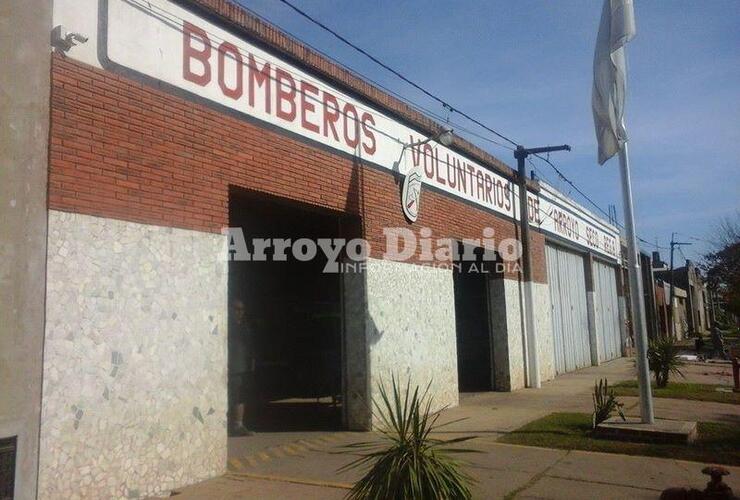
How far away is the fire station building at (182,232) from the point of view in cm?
523

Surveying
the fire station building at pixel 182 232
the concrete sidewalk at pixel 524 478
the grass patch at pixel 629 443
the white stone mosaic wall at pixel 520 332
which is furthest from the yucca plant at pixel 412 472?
the white stone mosaic wall at pixel 520 332

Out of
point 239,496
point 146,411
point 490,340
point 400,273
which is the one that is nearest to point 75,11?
point 146,411

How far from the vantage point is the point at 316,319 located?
12617 mm

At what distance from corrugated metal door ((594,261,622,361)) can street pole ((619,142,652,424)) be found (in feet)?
47.6

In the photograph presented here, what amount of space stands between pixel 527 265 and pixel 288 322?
632 cm

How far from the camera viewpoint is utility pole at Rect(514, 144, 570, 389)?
1563 centimetres

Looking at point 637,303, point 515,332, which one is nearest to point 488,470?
point 637,303

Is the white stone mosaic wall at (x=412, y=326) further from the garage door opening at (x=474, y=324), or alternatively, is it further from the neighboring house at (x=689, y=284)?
the neighboring house at (x=689, y=284)

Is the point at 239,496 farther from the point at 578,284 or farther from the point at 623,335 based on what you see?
the point at 623,335

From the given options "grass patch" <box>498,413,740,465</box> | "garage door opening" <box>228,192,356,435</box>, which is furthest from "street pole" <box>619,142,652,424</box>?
"garage door opening" <box>228,192,356,435</box>

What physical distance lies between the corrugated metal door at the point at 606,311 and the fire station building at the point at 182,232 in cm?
1353

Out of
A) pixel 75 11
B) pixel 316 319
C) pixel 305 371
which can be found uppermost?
pixel 75 11

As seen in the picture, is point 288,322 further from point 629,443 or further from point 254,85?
point 629,443

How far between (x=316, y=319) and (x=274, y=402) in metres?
1.93
